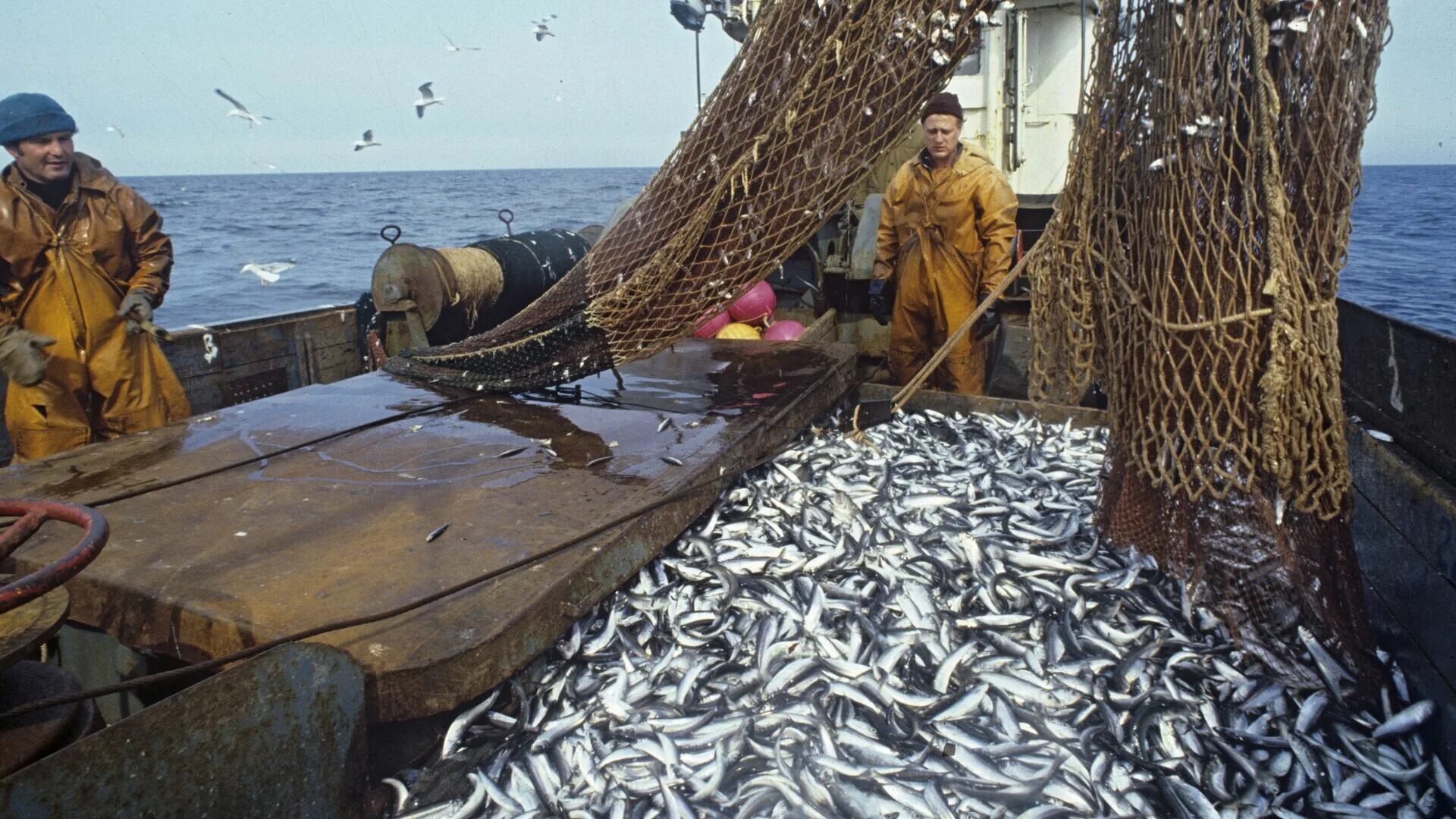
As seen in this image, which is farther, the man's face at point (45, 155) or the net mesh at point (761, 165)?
the man's face at point (45, 155)

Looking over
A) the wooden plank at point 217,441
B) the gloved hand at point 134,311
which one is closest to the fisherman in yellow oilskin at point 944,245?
the wooden plank at point 217,441

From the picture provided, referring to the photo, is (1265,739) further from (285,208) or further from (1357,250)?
(285,208)

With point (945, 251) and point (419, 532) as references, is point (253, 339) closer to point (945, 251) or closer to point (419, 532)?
point (419, 532)

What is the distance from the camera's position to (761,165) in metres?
4.68

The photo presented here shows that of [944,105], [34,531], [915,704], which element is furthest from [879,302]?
[34,531]

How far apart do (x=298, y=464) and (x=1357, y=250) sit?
49278mm

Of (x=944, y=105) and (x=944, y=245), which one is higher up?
(x=944, y=105)

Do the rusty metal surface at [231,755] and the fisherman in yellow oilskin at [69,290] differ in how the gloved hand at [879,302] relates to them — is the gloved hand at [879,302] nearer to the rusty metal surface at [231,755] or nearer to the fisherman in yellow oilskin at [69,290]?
the fisherman in yellow oilskin at [69,290]

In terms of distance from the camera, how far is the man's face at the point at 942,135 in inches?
287

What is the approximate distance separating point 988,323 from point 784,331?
218cm

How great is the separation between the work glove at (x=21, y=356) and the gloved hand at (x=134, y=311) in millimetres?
519

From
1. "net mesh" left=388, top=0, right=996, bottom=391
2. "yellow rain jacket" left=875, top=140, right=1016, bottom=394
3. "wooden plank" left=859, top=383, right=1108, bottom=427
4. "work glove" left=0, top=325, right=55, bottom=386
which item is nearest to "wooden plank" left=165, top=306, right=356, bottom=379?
"work glove" left=0, top=325, right=55, bottom=386

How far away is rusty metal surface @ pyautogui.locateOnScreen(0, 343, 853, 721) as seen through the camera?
3.02 metres

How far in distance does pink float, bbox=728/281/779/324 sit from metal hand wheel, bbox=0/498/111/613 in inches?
288
